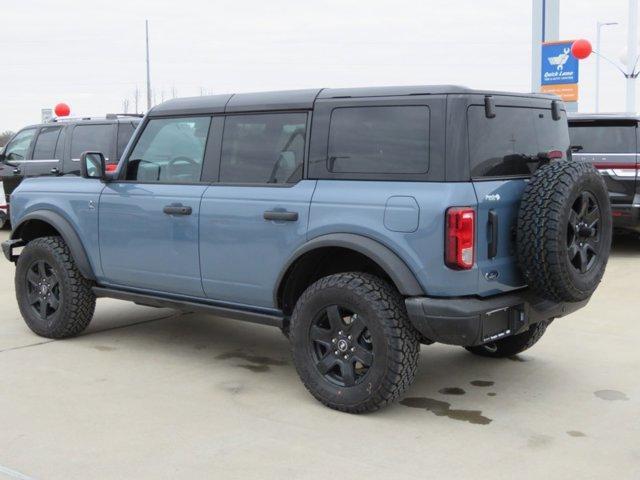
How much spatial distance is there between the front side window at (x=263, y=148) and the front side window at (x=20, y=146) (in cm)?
901

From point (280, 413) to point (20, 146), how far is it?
10.5 m

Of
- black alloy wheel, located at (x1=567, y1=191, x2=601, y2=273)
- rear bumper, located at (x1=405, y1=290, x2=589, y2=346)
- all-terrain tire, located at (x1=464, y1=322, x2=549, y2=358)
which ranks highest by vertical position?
black alloy wheel, located at (x1=567, y1=191, x2=601, y2=273)

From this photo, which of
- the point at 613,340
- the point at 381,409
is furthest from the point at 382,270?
the point at 613,340

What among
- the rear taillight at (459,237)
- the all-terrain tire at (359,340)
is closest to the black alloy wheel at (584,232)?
the rear taillight at (459,237)

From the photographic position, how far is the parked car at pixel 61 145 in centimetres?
1190

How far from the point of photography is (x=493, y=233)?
14.6 feet

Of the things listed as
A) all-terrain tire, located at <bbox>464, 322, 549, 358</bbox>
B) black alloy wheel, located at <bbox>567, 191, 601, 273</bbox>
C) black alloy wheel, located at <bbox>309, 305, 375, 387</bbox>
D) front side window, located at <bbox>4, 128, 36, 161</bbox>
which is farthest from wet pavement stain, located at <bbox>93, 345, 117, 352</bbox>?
front side window, located at <bbox>4, 128, 36, 161</bbox>

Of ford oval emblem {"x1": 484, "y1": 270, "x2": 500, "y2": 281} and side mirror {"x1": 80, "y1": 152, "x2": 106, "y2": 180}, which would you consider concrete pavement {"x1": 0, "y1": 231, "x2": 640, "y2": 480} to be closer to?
ford oval emblem {"x1": 484, "y1": 270, "x2": 500, "y2": 281}

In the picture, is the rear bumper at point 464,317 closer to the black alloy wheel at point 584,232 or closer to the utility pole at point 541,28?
the black alloy wheel at point 584,232

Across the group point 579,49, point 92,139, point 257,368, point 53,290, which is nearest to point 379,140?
point 257,368

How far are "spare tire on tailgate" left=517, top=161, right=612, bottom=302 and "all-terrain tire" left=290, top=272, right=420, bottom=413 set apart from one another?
76cm

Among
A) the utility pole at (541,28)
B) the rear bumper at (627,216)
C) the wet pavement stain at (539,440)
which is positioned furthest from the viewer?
the utility pole at (541,28)

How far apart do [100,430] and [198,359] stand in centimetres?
152

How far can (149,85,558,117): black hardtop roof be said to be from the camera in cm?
455
